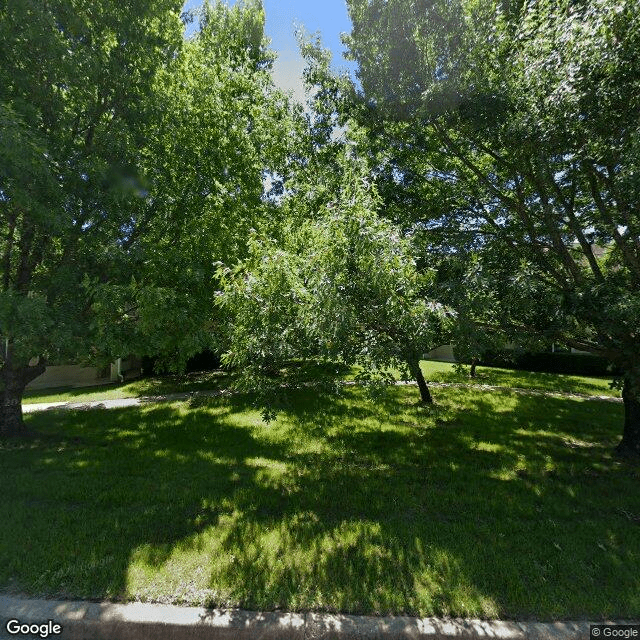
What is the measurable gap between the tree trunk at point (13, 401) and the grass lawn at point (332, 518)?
0.57 m

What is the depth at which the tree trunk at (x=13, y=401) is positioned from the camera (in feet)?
22.9

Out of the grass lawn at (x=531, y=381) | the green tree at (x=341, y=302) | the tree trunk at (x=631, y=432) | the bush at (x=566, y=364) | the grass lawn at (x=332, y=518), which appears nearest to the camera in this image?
the grass lawn at (x=332, y=518)

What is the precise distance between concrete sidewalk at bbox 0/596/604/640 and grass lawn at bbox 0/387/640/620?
10 centimetres

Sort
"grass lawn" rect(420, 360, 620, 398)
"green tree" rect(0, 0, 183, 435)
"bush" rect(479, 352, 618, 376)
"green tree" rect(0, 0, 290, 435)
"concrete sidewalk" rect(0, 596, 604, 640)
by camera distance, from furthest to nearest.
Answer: "bush" rect(479, 352, 618, 376) < "grass lawn" rect(420, 360, 620, 398) < "green tree" rect(0, 0, 290, 435) < "green tree" rect(0, 0, 183, 435) < "concrete sidewalk" rect(0, 596, 604, 640)

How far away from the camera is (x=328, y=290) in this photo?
3545mm

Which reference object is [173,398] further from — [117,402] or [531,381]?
[531,381]

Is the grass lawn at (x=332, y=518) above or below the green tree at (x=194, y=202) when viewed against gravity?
below

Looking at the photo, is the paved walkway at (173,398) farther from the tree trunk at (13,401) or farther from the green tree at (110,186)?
the green tree at (110,186)

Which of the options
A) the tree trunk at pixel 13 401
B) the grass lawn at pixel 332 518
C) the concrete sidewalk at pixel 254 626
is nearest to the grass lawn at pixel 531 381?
the grass lawn at pixel 332 518

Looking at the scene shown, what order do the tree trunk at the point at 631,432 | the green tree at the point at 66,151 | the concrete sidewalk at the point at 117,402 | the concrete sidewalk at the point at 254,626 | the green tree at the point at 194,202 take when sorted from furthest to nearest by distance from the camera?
the concrete sidewalk at the point at 117,402 < the tree trunk at the point at 631,432 < the green tree at the point at 194,202 < the green tree at the point at 66,151 < the concrete sidewalk at the point at 254,626
